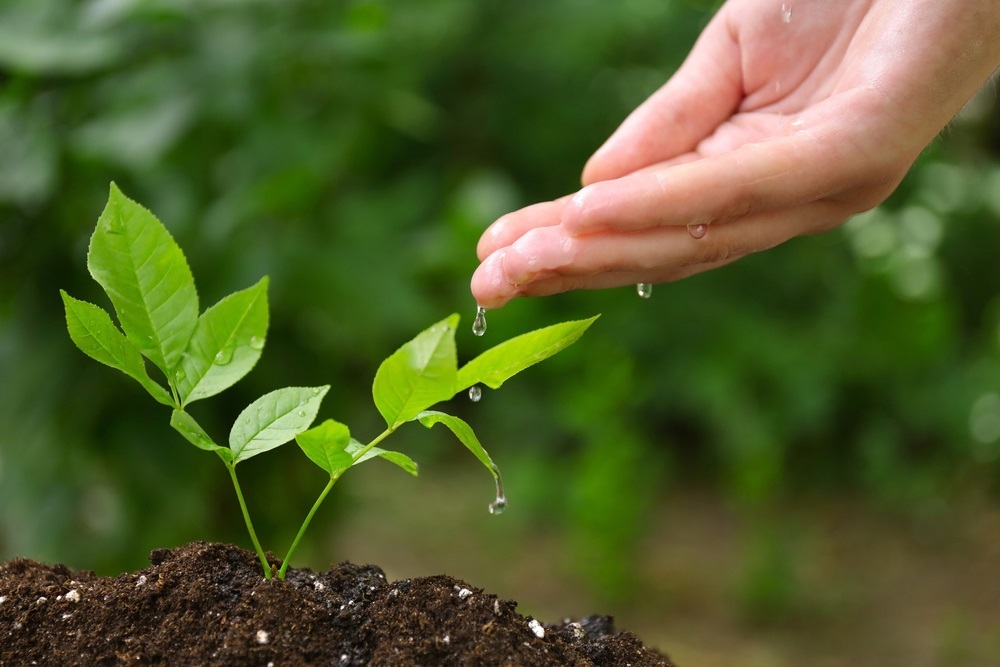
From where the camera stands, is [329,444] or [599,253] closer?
[329,444]

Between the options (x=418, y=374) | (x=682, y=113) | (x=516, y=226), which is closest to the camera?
A: (x=418, y=374)

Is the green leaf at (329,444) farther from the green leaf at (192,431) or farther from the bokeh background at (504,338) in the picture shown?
the bokeh background at (504,338)

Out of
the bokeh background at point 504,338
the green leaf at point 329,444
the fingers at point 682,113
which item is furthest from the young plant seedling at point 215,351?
the bokeh background at point 504,338

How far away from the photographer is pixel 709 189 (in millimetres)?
769

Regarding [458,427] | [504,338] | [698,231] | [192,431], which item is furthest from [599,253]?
[504,338]

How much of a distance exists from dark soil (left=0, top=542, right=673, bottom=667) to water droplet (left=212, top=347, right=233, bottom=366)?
0.46 feet

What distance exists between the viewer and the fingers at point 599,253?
2.58ft

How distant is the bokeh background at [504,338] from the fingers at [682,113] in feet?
1.87

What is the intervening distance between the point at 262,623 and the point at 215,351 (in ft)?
0.64

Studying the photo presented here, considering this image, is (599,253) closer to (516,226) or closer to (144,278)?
(516,226)

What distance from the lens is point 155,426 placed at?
5.15 feet

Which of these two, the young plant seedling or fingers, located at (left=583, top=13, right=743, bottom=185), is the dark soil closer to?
the young plant seedling

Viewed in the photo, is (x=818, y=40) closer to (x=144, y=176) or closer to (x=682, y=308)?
(x=144, y=176)

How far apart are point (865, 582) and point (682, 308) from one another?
907 millimetres
